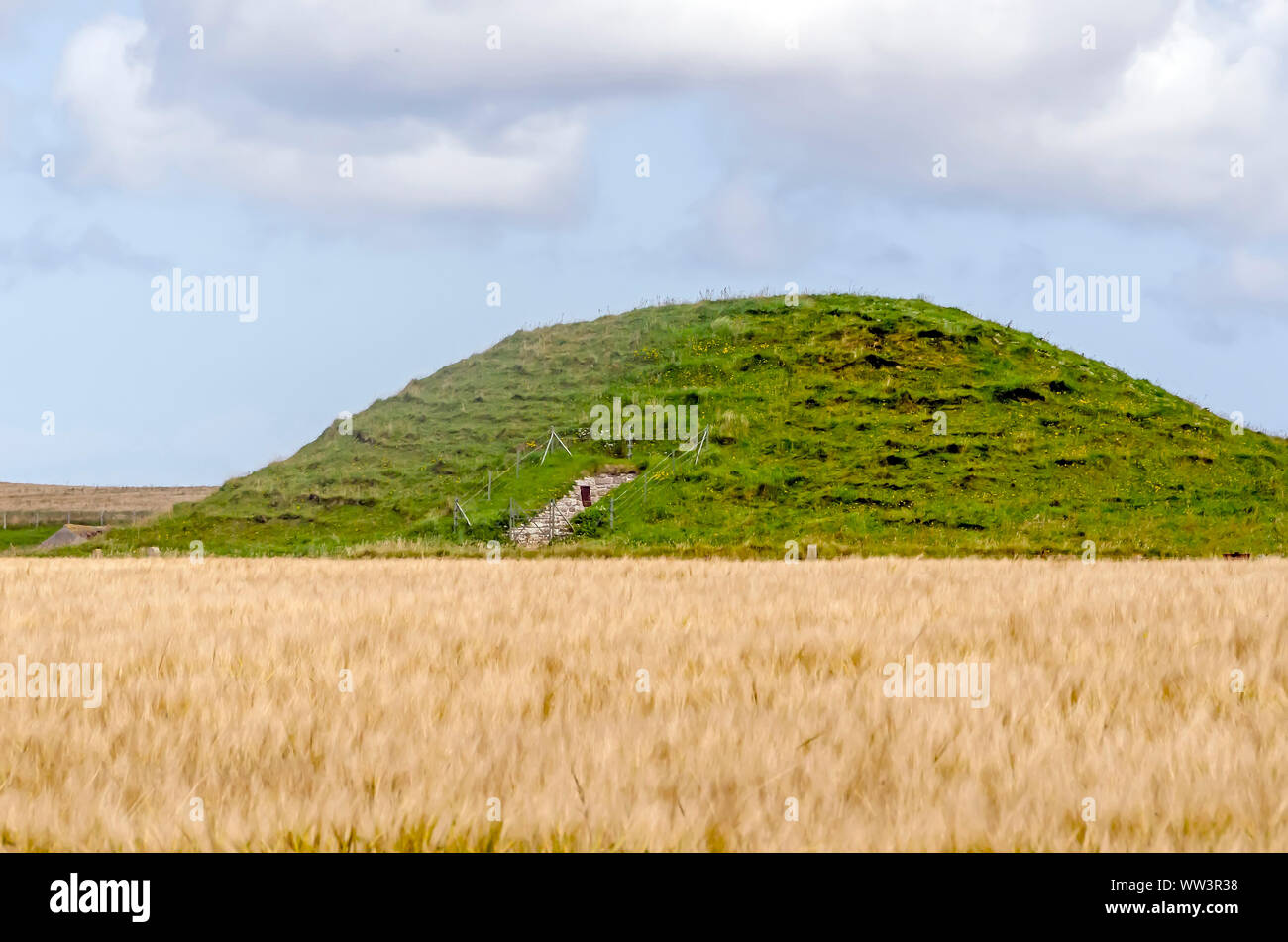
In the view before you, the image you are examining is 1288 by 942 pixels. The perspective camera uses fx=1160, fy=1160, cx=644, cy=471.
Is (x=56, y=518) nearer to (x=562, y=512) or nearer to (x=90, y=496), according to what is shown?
(x=90, y=496)

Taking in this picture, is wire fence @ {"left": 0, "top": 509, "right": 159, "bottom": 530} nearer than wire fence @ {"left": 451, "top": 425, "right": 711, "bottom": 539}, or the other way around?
wire fence @ {"left": 451, "top": 425, "right": 711, "bottom": 539}

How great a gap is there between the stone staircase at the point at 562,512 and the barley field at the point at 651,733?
32.3 metres

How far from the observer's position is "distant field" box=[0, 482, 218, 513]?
11219 centimetres

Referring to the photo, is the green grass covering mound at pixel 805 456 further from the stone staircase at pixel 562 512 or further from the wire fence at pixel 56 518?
the wire fence at pixel 56 518

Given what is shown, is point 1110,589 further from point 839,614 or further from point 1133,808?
point 1133,808

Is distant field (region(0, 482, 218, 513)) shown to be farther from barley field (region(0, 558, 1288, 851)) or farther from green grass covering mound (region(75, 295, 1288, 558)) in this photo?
barley field (region(0, 558, 1288, 851))

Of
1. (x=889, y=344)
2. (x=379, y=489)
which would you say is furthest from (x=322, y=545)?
(x=889, y=344)

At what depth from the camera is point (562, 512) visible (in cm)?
4825

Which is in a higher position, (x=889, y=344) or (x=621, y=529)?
(x=889, y=344)

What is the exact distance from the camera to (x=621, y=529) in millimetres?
45125

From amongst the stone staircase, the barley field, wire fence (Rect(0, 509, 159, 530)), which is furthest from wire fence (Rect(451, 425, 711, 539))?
wire fence (Rect(0, 509, 159, 530))

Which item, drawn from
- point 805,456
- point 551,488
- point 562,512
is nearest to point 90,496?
point 551,488

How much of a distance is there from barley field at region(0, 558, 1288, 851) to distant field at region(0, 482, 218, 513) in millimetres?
101906
